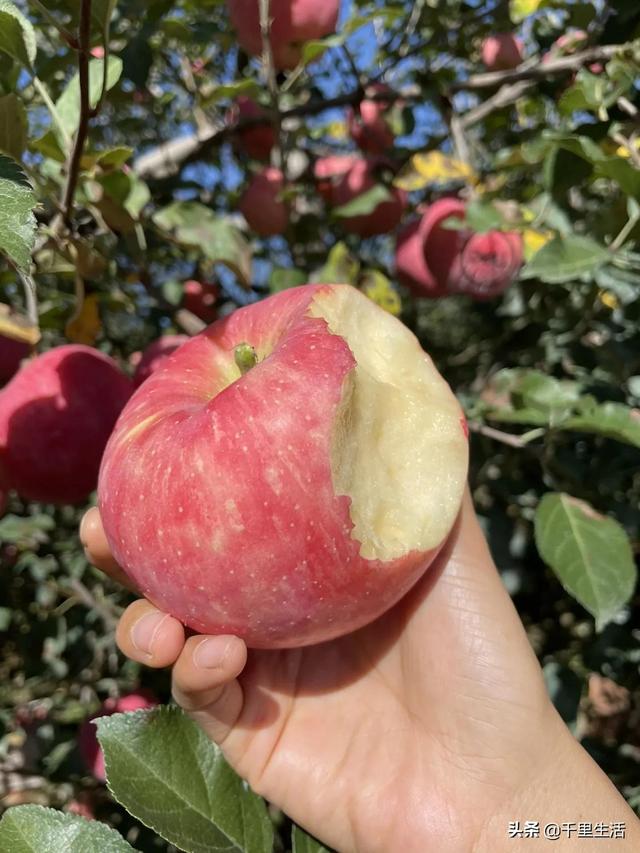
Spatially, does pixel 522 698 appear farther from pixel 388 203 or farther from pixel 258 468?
pixel 388 203

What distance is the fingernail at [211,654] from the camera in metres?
0.62

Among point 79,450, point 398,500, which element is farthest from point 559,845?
point 79,450

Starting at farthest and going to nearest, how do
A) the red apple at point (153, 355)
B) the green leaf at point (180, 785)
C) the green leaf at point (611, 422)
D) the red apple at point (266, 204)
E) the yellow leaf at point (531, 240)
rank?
the yellow leaf at point (531, 240) < the red apple at point (266, 204) < the red apple at point (153, 355) < the green leaf at point (611, 422) < the green leaf at point (180, 785)

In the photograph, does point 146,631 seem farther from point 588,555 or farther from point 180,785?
point 588,555

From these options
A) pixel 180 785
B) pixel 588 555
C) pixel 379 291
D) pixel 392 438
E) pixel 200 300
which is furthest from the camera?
pixel 200 300

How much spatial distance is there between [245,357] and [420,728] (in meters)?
0.46

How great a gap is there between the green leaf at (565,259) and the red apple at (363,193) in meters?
0.41

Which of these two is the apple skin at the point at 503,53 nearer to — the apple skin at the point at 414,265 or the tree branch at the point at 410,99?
the tree branch at the point at 410,99

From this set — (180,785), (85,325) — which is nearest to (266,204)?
(85,325)

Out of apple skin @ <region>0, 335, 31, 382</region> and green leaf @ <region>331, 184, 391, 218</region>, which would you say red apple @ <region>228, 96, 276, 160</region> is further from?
apple skin @ <region>0, 335, 31, 382</region>

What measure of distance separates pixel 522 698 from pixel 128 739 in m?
0.41

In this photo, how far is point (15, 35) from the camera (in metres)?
0.73

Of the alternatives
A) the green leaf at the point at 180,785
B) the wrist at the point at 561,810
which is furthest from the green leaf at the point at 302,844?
the wrist at the point at 561,810

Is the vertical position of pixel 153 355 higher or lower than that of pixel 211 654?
higher
